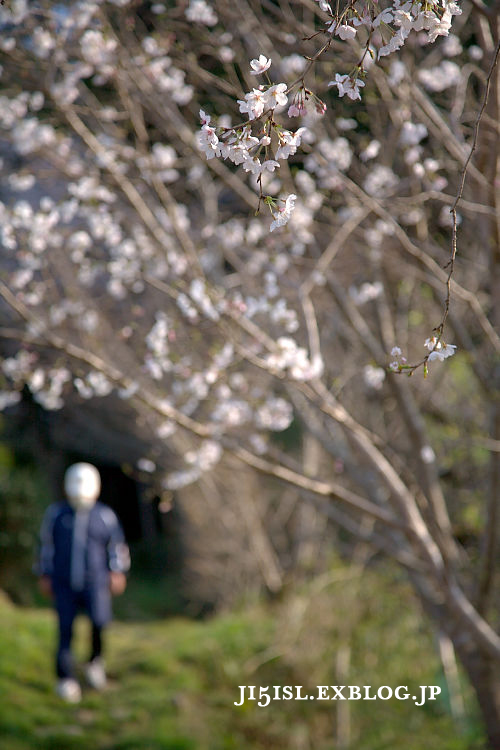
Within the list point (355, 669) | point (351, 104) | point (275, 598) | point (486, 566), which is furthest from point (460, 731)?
point (351, 104)

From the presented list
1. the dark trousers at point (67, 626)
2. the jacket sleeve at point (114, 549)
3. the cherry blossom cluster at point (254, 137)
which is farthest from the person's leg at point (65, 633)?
the cherry blossom cluster at point (254, 137)

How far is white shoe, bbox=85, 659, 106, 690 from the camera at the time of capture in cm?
501

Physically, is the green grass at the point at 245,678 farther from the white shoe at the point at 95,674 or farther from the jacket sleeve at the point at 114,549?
the jacket sleeve at the point at 114,549

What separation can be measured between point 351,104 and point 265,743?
392 cm

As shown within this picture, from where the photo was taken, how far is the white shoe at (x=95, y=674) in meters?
5.01

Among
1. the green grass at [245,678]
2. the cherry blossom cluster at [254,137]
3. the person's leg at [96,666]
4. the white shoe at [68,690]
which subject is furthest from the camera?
the person's leg at [96,666]

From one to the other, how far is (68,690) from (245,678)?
1240mm

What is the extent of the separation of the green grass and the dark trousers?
215 mm

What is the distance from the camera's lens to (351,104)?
14.4 ft

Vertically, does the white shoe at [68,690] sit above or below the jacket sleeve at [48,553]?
below

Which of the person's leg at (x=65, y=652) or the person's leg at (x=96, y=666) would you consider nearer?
the person's leg at (x=65, y=652)

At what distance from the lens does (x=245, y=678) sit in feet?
17.4

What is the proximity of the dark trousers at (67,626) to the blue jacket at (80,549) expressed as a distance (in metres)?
0.07

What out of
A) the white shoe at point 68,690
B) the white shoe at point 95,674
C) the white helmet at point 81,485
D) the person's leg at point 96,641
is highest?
the white helmet at point 81,485
